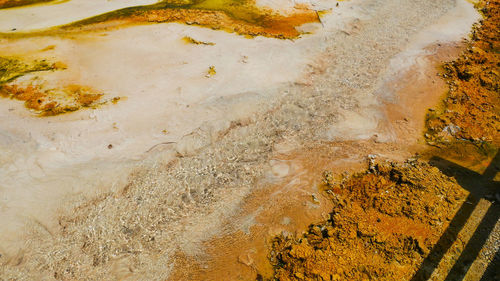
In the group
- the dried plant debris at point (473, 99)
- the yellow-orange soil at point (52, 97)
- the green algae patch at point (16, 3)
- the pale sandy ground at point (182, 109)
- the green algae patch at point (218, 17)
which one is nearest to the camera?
the pale sandy ground at point (182, 109)

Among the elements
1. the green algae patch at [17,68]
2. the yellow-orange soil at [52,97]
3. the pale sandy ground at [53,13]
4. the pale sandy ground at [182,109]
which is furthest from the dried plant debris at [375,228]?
the pale sandy ground at [53,13]

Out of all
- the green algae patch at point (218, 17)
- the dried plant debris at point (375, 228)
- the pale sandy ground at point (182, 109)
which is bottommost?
the dried plant debris at point (375, 228)

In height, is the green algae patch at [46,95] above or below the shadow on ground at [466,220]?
above

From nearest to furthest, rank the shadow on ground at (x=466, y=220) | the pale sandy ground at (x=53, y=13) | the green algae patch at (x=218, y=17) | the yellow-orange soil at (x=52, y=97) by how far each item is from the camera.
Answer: the shadow on ground at (x=466, y=220) < the yellow-orange soil at (x=52, y=97) < the green algae patch at (x=218, y=17) < the pale sandy ground at (x=53, y=13)

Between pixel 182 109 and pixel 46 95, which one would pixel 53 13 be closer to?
pixel 46 95

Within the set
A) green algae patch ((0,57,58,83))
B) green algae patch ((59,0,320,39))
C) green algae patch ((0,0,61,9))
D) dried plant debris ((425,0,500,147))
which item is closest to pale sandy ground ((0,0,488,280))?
green algae patch ((0,57,58,83))

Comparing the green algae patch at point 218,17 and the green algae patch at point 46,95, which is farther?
the green algae patch at point 218,17

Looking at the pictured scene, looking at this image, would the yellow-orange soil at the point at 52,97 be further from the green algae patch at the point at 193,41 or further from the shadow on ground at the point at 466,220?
the shadow on ground at the point at 466,220
